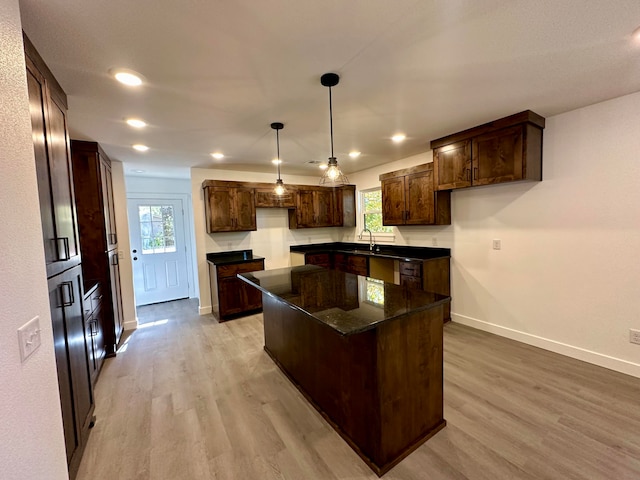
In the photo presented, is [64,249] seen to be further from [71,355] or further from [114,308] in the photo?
[114,308]

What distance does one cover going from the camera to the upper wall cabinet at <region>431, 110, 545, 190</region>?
280 cm

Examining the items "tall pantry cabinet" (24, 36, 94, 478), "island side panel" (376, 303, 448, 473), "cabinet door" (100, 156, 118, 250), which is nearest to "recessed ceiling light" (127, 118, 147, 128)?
A: "tall pantry cabinet" (24, 36, 94, 478)

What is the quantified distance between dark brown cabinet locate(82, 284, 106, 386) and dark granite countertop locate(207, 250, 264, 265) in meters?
1.54

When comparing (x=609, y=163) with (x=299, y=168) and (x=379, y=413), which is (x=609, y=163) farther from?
(x=299, y=168)

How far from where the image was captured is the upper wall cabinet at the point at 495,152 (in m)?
2.80

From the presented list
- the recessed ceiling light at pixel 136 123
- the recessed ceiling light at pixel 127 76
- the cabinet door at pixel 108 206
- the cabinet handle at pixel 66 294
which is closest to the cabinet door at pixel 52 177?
the cabinet handle at pixel 66 294

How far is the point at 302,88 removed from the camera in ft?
6.89

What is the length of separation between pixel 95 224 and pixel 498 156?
4.47m

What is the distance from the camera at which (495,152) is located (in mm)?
2984

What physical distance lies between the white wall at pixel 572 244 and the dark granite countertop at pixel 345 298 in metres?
1.93

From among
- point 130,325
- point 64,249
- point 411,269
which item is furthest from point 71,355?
point 411,269

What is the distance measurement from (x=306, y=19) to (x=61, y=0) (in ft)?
3.57

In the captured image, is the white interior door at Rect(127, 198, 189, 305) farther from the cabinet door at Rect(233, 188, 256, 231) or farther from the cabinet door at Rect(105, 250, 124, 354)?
the cabinet door at Rect(233, 188, 256, 231)

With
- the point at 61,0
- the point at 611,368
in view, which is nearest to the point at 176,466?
the point at 61,0
